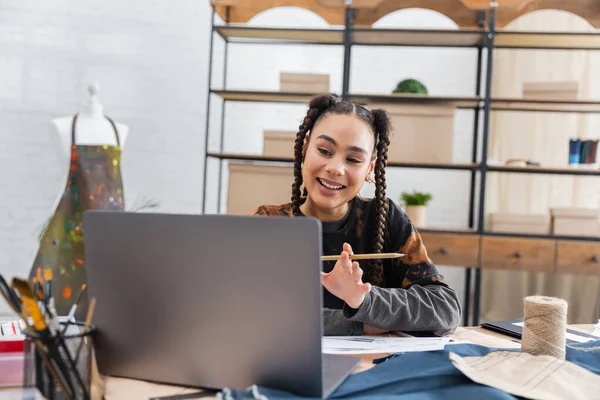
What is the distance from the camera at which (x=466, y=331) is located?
4.10 feet

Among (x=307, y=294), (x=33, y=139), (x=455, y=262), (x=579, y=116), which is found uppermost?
(x=579, y=116)

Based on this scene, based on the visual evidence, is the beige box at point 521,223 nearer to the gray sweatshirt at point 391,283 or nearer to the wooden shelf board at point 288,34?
the wooden shelf board at point 288,34

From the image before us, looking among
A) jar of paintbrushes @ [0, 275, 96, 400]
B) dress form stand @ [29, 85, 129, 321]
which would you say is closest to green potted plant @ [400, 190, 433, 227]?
dress form stand @ [29, 85, 129, 321]

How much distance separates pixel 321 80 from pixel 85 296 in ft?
7.96

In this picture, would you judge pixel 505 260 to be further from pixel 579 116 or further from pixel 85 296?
pixel 85 296

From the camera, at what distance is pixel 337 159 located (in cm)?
140

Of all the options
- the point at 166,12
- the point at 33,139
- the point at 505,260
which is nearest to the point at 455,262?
the point at 505,260

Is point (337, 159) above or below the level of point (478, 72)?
below

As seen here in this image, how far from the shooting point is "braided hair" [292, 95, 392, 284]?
56.6 inches

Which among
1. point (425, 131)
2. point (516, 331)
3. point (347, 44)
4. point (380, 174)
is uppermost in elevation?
point (347, 44)

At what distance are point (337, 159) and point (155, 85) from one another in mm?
2488

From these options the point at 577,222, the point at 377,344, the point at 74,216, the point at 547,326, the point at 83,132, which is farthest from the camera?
the point at 577,222

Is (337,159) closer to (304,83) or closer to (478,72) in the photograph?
(304,83)

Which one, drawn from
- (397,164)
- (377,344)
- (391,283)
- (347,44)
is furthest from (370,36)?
(377,344)
